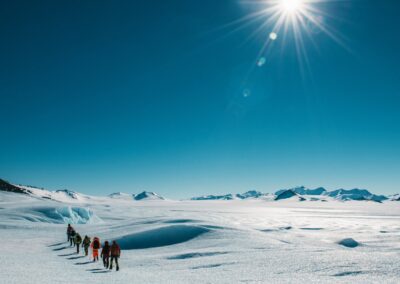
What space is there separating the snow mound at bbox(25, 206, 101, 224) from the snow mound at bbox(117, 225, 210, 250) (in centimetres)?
2804

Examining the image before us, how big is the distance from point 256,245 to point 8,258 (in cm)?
1799

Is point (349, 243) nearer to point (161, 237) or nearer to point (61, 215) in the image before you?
point (161, 237)

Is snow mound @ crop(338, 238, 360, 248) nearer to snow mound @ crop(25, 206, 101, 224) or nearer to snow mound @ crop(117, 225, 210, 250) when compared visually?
snow mound @ crop(117, 225, 210, 250)

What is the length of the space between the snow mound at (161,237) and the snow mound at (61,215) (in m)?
28.0

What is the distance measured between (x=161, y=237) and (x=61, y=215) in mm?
31720

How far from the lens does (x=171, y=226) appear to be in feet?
111

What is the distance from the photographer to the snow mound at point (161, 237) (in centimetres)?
2952

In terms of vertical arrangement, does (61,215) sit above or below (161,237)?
above

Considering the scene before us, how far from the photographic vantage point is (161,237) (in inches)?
1225

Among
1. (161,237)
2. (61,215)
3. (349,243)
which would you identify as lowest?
(349,243)

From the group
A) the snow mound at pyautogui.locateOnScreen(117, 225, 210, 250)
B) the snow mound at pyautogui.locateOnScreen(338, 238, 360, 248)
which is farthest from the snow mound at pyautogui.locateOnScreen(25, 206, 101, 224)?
the snow mound at pyautogui.locateOnScreen(338, 238, 360, 248)

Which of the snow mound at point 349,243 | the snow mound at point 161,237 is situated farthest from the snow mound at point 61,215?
the snow mound at point 349,243

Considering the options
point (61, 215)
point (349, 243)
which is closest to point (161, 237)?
point (349, 243)

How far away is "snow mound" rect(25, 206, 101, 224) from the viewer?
2080 inches
